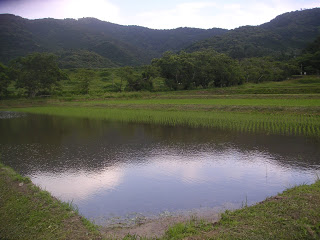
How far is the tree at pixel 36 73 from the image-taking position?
1837 inches

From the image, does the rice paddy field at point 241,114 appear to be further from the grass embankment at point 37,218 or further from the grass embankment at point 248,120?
the grass embankment at point 37,218

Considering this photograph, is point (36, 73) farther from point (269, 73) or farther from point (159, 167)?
point (269, 73)

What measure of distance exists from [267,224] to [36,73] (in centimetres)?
5000

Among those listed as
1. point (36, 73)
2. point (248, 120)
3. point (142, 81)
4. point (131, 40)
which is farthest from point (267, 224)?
point (131, 40)

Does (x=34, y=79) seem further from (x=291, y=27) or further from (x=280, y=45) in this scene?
(x=291, y=27)

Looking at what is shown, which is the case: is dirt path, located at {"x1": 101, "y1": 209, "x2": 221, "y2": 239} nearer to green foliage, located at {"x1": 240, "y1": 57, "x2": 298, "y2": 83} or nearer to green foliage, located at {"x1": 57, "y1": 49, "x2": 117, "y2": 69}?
green foliage, located at {"x1": 240, "y1": 57, "x2": 298, "y2": 83}

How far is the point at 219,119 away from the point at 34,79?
3752 centimetres

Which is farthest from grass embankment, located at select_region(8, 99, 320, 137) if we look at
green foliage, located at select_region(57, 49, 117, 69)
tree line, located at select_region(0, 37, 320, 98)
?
green foliage, located at select_region(57, 49, 117, 69)

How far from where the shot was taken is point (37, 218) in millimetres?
6176

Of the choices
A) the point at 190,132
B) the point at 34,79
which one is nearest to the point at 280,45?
the point at 34,79

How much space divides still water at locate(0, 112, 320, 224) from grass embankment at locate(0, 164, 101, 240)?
67cm

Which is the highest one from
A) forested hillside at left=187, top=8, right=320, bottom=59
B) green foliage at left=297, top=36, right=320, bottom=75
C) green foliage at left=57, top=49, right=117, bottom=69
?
forested hillside at left=187, top=8, right=320, bottom=59

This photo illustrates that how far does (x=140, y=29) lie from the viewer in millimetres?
192000

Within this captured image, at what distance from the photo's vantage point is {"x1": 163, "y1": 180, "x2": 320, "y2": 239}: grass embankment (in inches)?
208
